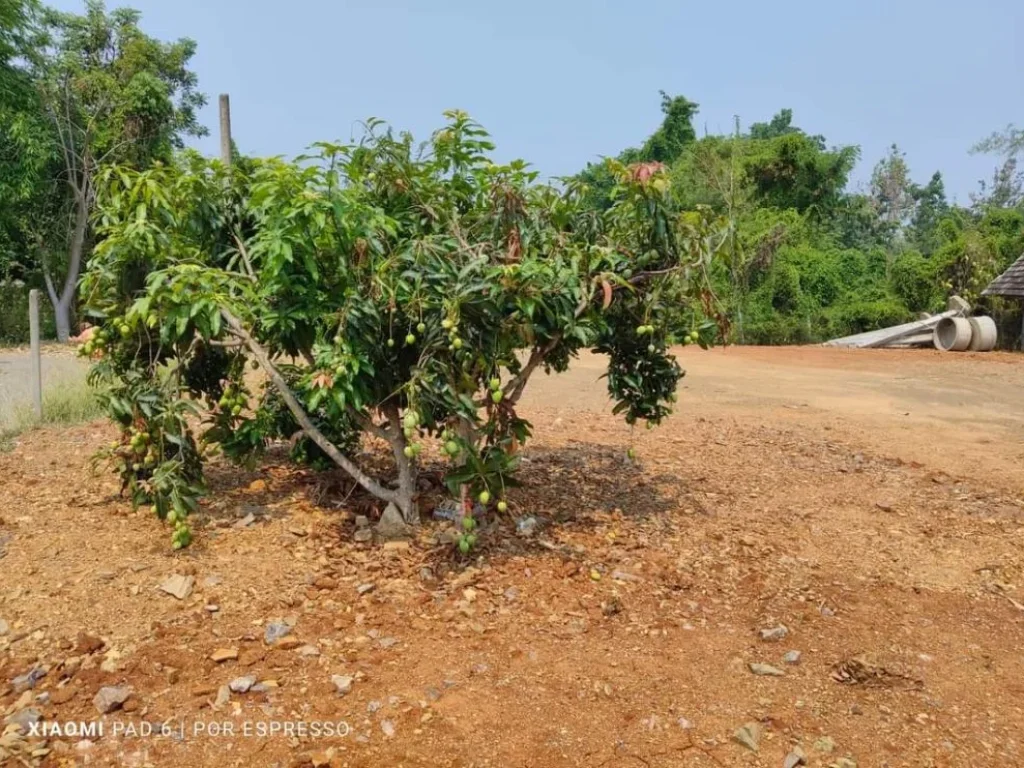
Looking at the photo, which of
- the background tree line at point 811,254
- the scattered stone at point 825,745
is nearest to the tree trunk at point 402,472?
the scattered stone at point 825,745

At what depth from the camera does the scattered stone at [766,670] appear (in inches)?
119

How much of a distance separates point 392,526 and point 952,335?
65.5 feet

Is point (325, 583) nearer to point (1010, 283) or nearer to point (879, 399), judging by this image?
point (879, 399)

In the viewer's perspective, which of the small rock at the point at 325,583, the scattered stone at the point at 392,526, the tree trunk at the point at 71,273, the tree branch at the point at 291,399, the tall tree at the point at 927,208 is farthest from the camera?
the tall tree at the point at 927,208

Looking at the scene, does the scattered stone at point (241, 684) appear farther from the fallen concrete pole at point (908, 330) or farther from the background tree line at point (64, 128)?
the fallen concrete pole at point (908, 330)

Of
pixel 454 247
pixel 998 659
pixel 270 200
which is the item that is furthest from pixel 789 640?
pixel 270 200

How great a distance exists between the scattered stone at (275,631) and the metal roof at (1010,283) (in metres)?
21.5

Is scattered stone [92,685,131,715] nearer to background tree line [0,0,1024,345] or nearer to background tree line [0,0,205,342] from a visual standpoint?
background tree line [0,0,1024,345]

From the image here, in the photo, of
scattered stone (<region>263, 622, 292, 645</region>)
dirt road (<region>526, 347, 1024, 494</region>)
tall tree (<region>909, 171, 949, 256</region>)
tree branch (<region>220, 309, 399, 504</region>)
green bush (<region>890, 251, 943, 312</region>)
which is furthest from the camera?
tall tree (<region>909, 171, 949, 256</region>)

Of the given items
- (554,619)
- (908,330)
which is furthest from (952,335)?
(554,619)

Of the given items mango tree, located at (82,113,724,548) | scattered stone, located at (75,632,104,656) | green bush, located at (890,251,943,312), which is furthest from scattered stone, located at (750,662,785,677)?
green bush, located at (890,251,943,312)

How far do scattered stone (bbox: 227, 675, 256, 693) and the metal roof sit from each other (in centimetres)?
2181

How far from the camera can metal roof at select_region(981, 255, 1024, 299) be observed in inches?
779

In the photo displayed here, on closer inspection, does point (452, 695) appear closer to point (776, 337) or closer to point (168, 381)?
point (168, 381)
